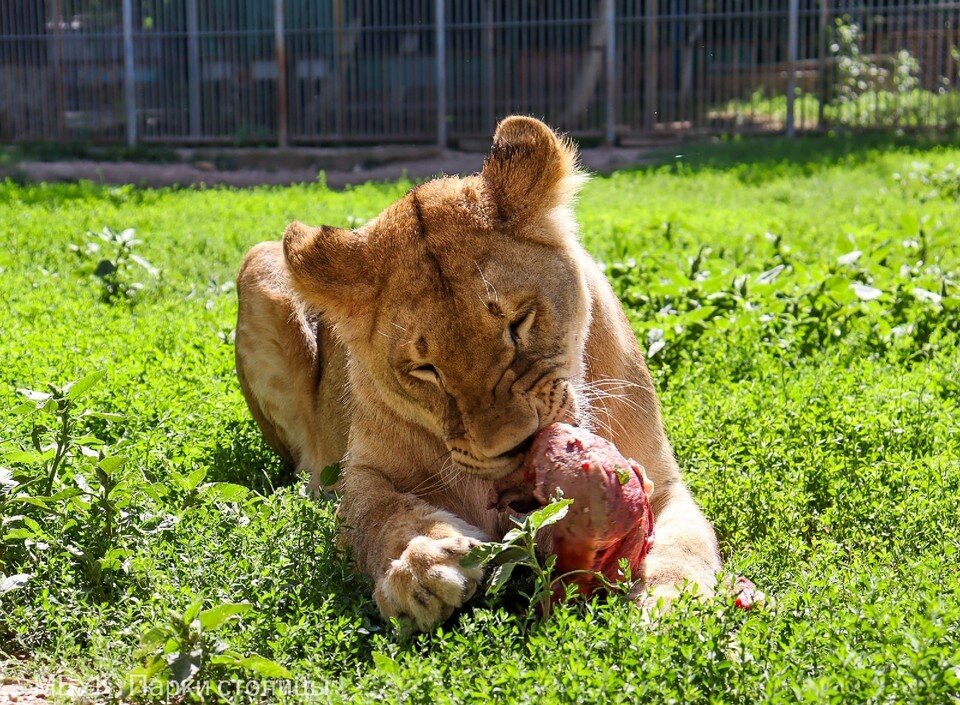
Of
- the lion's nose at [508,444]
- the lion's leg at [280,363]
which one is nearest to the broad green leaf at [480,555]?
the lion's nose at [508,444]

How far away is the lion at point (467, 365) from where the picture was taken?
11.2 feet

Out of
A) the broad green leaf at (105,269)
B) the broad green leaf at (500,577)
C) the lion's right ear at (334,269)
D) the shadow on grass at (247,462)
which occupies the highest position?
the lion's right ear at (334,269)

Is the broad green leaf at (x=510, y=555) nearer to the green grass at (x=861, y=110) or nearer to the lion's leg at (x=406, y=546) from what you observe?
the lion's leg at (x=406, y=546)

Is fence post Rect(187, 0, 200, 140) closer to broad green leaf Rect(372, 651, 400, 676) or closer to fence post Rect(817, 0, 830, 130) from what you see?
fence post Rect(817, 0, 830, 130)

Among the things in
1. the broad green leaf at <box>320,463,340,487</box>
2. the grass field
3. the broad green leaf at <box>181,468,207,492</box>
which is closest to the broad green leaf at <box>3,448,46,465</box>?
the grass field

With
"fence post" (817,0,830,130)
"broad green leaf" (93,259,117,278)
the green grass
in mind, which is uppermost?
"fence post" (817,0,830,130)

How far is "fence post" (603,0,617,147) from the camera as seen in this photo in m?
18.4

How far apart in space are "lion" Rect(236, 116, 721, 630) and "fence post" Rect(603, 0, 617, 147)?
1452 centimetres

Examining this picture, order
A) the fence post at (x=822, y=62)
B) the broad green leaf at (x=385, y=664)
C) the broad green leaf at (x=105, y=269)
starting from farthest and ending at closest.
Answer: the fence post at (x=822, y=62) < the broad green leaf at (x=105, y=269) < the broad green leaf at (x=385, y=664)

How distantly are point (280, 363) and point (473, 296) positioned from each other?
1817mm

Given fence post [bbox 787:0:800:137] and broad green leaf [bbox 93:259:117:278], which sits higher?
fence post [bbox 787:0:800:137]

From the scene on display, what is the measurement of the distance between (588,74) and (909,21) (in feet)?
16.2

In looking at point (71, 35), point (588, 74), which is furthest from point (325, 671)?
point (71, 35)

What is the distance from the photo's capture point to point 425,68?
18.8 m
